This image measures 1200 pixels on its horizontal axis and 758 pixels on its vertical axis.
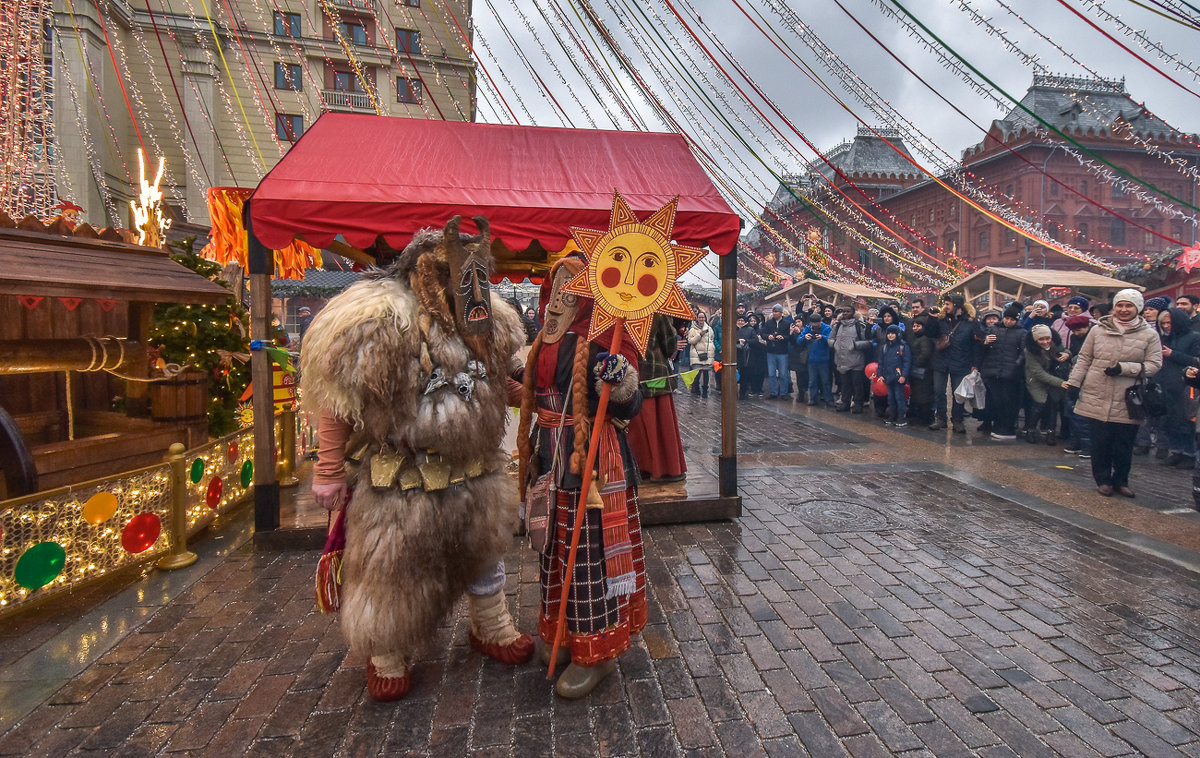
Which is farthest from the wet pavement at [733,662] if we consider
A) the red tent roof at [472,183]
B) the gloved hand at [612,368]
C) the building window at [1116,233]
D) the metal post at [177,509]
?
the building window at [1116,233]

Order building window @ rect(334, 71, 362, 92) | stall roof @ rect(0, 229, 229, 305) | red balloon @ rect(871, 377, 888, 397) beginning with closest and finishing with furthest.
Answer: stall roof @ rect(0, 229, 229, 305) → red balloon @ rect(871, 377, 888, 397) → building window @ rect(334, 71, 362, 92)

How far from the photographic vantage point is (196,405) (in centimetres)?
535

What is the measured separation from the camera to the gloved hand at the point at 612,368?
240 cm

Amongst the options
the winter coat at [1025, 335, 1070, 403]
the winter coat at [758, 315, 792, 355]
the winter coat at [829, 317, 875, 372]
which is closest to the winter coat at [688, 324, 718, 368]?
the winter coat at [758, 315, 792, 355]

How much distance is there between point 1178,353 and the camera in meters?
6.67

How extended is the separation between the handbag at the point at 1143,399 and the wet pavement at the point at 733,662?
1.08 metres

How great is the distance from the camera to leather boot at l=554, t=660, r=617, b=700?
2.57 m

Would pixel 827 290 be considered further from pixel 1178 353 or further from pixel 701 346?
pixel 1178 353

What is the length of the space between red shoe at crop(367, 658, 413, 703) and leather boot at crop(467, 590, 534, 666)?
410 mm

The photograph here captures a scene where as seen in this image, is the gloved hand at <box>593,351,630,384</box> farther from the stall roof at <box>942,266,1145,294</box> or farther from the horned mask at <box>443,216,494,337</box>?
the stall roof at <box>942,266,1145,294</box>

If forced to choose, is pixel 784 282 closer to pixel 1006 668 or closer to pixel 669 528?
pixel 669 528

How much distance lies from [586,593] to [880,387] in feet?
28.7

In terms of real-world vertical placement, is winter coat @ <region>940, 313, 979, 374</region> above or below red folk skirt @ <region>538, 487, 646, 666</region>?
above

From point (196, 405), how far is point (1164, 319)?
10329 millimetres
